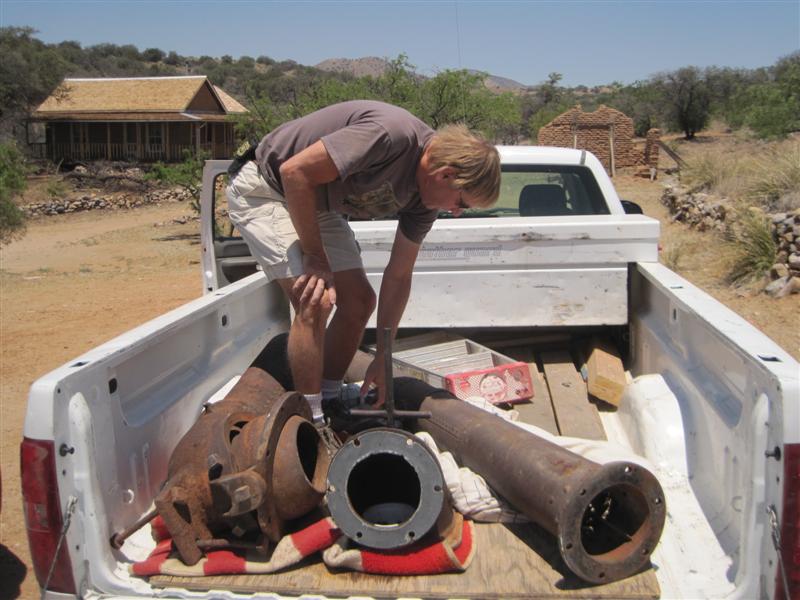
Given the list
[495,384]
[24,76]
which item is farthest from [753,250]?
[24,76]

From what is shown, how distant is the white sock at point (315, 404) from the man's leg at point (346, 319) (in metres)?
0.40

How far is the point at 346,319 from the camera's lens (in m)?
3.48

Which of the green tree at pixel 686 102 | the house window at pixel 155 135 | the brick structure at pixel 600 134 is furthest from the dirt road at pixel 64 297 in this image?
the green tree at pixel 686 102

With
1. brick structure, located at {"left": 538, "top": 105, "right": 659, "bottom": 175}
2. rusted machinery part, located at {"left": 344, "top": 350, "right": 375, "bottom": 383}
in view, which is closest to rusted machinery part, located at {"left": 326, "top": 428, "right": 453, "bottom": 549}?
rusted machinery part, located at {"left": 344, "top": 350, "right": 375, "bottom": 383}

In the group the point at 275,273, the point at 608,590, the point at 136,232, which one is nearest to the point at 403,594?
the point at 608,590

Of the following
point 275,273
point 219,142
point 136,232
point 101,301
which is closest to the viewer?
point 275,273

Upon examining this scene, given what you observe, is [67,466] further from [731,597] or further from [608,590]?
[731,597]

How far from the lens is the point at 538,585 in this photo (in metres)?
2.22

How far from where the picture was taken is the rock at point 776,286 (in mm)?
10078

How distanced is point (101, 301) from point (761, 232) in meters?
9.13

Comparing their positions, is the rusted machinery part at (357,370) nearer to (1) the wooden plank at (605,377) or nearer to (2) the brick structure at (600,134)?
(1) the wooden plank at (605,377)

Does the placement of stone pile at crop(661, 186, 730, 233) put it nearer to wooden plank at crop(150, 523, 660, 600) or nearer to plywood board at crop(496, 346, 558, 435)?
plywood board at crop(496, 346, 558, 435)

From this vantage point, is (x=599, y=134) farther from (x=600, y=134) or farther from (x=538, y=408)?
(x=538, y=408)

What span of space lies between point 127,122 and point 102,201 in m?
10.1
